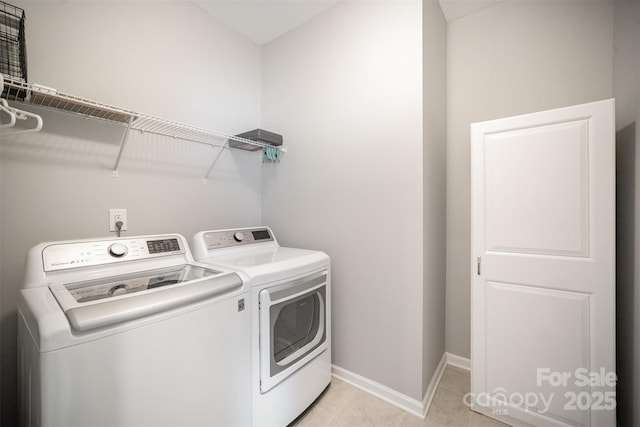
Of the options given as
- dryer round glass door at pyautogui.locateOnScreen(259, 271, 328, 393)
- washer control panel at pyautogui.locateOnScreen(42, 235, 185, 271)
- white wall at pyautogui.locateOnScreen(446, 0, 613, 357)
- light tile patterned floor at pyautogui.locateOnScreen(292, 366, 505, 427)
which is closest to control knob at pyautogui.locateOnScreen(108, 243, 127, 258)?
washer control panel at pyautogui.locateOnScreen(42, 235, 185, 271)

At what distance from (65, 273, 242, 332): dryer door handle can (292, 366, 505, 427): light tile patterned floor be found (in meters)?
1.03

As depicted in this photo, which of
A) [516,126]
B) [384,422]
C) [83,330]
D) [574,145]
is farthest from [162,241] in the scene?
[574,145]

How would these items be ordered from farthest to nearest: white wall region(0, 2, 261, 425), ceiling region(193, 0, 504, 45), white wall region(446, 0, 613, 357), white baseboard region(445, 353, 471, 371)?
1. white baseboard region(445, 353, 471, 371)
2. ceiling region(193, 0, 504, 45)
3. white wall region(446, 0, 613, 357)
4. white wall region(0, 2, 261, 425)

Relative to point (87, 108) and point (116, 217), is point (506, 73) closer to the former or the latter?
point (87, 108)

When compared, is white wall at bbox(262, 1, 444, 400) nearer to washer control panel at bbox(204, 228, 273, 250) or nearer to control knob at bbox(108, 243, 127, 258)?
washer control panel at bbox(204, 228, 273, 250)

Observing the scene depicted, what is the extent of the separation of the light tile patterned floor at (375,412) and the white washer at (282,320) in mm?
83

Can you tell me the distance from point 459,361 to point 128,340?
90.2 inches

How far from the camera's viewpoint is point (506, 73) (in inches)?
73.0

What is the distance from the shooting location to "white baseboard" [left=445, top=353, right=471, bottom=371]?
2.00 m

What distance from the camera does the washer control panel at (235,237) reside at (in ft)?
5.28

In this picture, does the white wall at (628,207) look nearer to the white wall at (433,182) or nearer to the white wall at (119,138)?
the white wall at (433,182)

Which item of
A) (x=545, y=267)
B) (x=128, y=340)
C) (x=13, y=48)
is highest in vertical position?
(x=13, y=48)

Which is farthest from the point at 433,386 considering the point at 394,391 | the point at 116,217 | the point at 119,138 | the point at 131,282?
the point at 119,138

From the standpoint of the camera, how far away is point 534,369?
4.45ft
